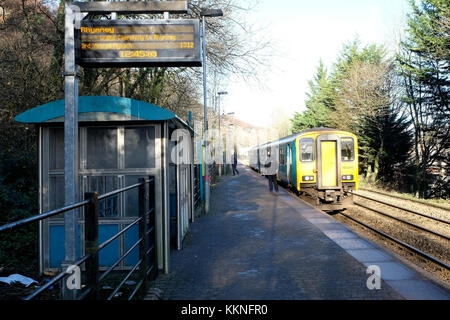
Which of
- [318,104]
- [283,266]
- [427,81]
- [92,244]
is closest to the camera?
[92,244]

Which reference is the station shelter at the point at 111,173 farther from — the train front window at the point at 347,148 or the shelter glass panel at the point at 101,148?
the train front window at the point at 347,148

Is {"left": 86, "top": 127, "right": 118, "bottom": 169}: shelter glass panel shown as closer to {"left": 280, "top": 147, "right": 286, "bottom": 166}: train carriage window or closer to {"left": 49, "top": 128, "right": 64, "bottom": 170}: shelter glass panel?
{"left": 49, "top": 128, "right": 64, "bottom": 170}: shelter glass panel

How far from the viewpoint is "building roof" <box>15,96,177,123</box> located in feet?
18.6

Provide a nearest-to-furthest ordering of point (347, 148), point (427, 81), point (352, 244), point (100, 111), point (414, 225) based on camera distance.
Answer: point (100, 111), point (352, 244), point (414, 225), point (347, 148), point (427, 81)

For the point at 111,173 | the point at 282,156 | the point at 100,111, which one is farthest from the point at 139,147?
the point at 282,156

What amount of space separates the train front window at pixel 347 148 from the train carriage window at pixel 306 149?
3.97 ft

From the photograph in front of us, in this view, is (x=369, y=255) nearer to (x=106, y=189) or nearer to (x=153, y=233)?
(x=153, y=233)

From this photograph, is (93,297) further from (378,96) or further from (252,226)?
(378,96)

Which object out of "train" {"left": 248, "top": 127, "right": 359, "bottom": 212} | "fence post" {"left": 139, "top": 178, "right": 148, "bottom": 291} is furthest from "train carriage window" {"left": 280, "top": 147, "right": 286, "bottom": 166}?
"fence post" {"left": 139, "top": 178, "right": 148, "bottom": 291}

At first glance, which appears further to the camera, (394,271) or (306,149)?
(306,149)

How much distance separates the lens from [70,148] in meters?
4.04

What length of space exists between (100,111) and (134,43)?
1361 millimetres

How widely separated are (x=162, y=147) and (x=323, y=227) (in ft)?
17.8

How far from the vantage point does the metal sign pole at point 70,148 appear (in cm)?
387
